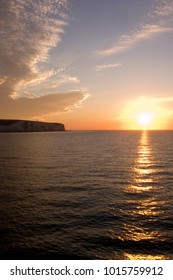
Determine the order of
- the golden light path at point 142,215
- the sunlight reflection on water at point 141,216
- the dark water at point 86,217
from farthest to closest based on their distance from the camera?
the sunlight reflection on water at point 141,216 → the golden light path at point 142,215 → the dark water at point 86,217

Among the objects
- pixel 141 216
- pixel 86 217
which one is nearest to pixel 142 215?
pixel 141 216

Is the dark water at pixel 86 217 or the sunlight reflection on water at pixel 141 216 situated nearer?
the dark water at pixel 86 217

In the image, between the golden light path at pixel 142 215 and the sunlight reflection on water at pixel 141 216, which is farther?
the sunlight reflection on water at pixel 141 216

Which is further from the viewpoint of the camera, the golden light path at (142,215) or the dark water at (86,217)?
the golden light path at (142,215)

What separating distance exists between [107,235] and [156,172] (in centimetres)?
3002

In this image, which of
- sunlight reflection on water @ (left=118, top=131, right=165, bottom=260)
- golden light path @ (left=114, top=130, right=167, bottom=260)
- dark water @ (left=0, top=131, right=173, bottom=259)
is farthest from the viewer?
sunlight reflection on water @ (left=118, top=131, right=165, bottom=260)

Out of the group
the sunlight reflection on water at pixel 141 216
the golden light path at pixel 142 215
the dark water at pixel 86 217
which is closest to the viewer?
the dark water at pixel 86 217

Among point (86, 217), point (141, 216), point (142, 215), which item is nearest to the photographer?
point (86, 217)

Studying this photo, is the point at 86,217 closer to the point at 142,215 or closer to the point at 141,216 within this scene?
the point at 141,216

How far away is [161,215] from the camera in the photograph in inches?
960

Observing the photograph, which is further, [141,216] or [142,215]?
[142,215]

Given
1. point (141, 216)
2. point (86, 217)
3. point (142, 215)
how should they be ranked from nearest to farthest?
point (86, 217) → point (141, 216) → point (142, 215)
